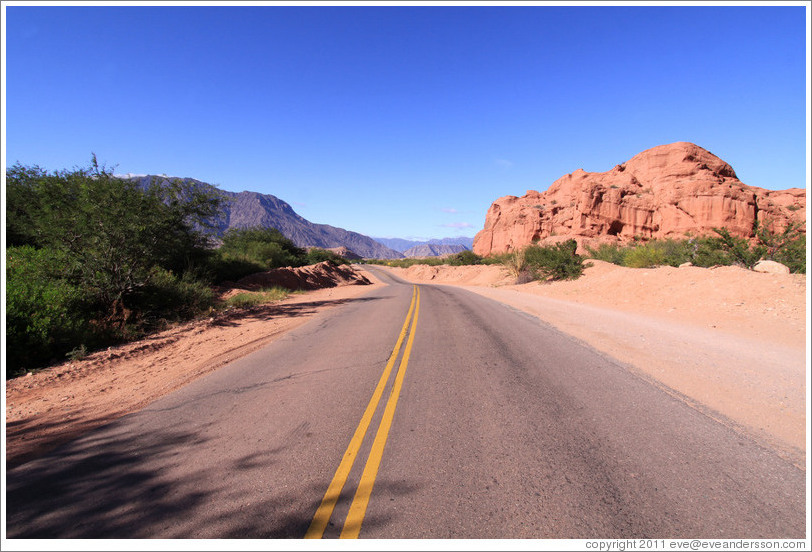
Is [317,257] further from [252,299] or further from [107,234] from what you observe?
[107,234]

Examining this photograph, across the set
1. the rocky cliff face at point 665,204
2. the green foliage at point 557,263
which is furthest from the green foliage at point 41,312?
the rocky cliff face at point 665,204

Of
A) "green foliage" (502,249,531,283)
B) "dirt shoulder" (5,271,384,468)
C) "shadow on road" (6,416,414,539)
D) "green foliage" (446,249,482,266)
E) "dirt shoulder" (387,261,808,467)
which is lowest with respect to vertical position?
"dirt shoulder" (5,271,384,468)

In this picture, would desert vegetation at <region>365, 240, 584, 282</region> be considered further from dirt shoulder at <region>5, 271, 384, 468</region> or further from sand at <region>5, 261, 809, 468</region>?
dirt shoulder at <region>5, 271, 384, 468</region>

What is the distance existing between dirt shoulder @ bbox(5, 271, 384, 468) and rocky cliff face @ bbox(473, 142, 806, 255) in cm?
4107

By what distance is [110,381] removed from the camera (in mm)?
5801

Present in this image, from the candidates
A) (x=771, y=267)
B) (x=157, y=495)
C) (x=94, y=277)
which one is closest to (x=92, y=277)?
(x=94, y=277)

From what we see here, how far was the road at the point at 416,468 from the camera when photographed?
2.38 metres

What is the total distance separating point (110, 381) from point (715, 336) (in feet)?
39.8

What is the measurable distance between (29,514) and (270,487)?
66.8 inches

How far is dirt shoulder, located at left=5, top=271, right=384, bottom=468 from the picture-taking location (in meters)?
4.04

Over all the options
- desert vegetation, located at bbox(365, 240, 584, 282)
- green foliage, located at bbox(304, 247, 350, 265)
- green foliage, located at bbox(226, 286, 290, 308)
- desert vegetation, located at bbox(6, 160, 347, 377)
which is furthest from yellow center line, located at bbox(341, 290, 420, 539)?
green foliage, located at bbox(304, 247, 350, 265)

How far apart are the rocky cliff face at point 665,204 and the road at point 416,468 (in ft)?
136

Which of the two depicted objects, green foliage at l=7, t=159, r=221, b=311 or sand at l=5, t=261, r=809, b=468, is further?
green foliage at l=7, t=159, r=221, b=311

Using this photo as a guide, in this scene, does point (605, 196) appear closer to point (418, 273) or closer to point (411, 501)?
point (418, 273)
